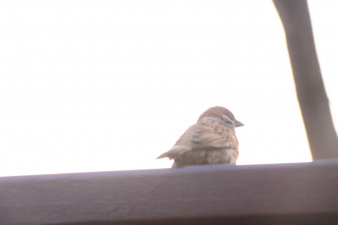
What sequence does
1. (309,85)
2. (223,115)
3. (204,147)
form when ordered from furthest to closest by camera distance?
(223,115)
(204,147)
(309,85)

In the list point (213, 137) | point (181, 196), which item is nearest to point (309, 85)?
point (181, 196)

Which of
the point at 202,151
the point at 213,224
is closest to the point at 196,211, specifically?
the point at 213,224

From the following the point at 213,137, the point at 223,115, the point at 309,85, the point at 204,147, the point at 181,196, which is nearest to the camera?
the point at 181,196

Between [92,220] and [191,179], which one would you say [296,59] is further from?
[92,220]

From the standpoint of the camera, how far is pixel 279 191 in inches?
38.7

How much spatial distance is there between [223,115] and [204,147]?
1.24 metres

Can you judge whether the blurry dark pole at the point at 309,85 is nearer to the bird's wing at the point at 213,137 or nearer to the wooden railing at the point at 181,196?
the wooden railing at the point at 181,196

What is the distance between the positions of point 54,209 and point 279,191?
14.6 inches

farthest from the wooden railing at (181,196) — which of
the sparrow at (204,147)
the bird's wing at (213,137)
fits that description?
the bird's wing at (213,137)

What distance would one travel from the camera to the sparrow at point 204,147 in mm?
2917

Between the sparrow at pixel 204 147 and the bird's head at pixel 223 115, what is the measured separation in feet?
1.89

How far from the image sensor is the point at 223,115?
4.27 meters

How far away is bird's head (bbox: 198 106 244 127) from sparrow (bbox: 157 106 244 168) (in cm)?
57

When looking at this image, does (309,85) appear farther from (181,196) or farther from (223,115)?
(223,115)
